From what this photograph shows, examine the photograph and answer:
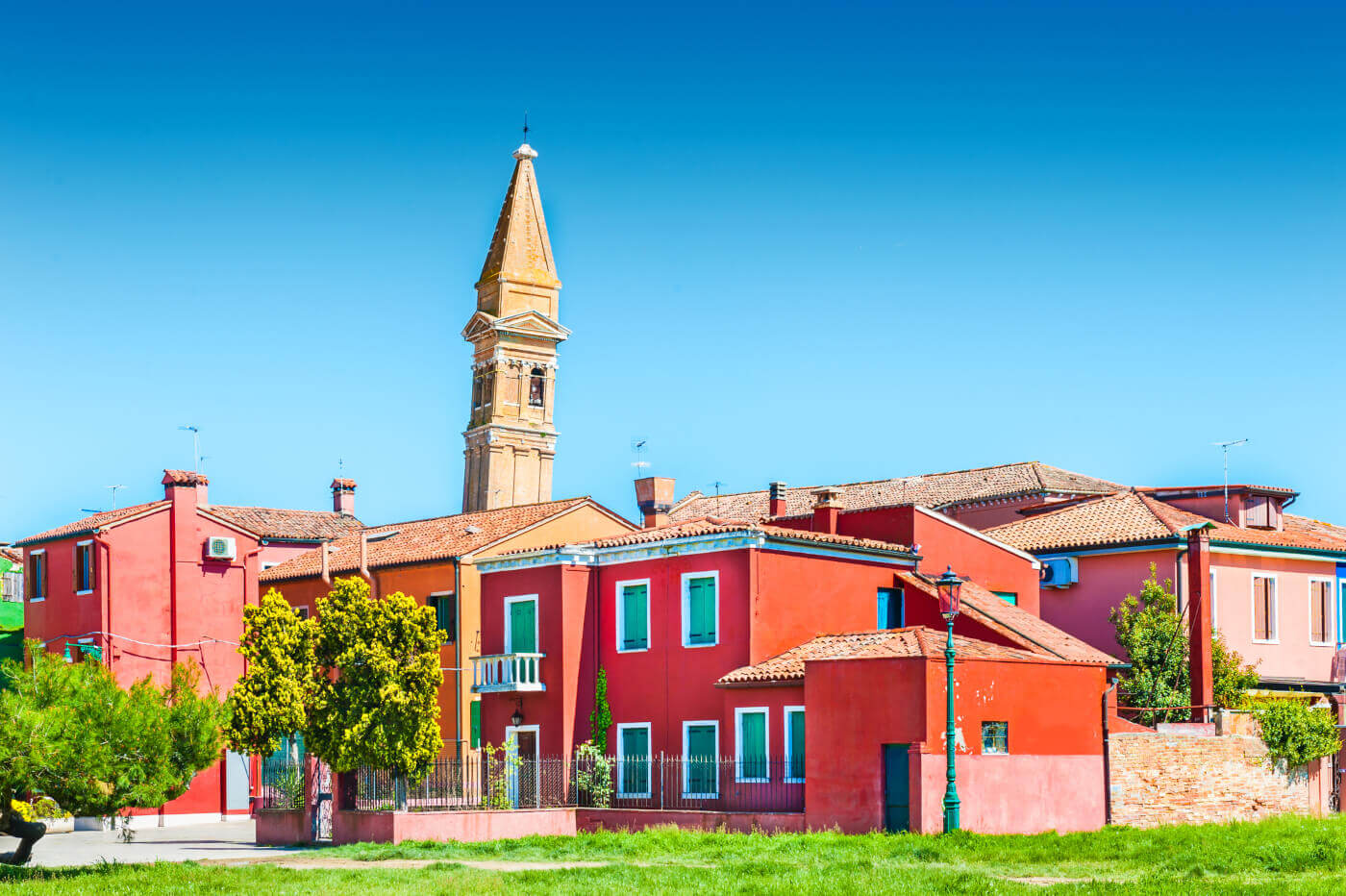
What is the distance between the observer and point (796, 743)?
114 feet

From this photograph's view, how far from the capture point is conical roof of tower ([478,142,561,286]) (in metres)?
81.5

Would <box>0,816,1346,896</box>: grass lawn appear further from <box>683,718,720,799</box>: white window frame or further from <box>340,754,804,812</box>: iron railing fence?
<box>683,718,720,799</box>: white window frame

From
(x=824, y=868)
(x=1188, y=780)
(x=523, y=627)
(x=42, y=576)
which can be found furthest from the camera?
(x=42, y=576)

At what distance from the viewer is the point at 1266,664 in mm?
45719

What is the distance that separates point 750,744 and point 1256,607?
56.0 ft

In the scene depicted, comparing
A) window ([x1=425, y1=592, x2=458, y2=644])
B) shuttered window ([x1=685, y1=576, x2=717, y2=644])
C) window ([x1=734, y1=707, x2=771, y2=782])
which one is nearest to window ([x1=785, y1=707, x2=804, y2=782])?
window ([x1=734, y1=707, x2=771, y2=782])

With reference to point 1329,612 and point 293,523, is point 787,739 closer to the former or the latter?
point 1329,612

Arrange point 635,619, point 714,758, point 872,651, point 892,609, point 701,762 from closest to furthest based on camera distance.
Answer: point 872,651
point 701,762
point 714,758
point 635,619
point 892,609

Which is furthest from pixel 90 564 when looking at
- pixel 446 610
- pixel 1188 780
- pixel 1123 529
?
pixel 1188 780

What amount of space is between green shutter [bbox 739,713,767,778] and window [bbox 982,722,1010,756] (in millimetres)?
4789

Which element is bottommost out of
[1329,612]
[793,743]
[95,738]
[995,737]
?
[793,743]

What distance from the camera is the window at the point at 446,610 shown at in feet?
145

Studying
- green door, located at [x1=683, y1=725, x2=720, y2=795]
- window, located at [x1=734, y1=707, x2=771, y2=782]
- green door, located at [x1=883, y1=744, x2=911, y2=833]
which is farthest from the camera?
green door, located at [x1=683, y1=725, x2=720, y2=795]

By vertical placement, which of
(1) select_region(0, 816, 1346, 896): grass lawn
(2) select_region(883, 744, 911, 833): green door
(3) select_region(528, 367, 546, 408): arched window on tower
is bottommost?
(1) select_region(0, 816, 1346, 896): grass lawn
